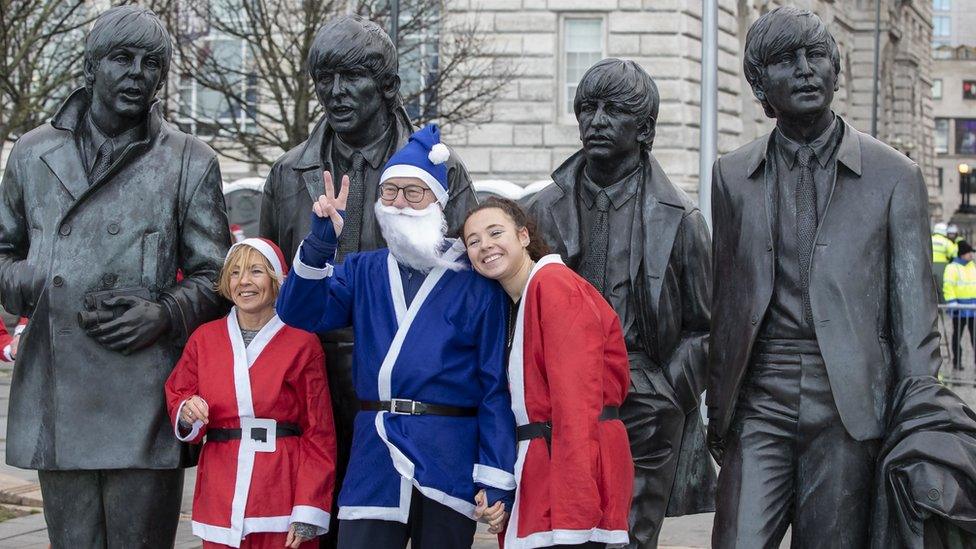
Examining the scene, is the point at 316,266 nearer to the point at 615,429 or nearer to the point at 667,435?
the point at 615,429

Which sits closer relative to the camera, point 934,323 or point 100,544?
point 934,323

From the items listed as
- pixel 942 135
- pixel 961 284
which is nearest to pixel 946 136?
pixel 942 135

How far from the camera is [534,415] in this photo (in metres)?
5.10

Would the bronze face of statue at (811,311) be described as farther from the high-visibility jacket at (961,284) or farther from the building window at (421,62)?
the building window at (421,62)

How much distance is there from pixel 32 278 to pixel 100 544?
98 centimetres

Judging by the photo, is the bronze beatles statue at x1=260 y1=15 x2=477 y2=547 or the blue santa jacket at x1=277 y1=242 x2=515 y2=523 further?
the bronze beatles statue at x1=260 y1=15 x2=477 y2=547

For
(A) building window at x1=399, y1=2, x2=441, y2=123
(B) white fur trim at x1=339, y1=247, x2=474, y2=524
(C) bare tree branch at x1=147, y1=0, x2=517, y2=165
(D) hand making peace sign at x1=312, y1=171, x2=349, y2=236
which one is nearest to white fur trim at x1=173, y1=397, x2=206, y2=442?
(B) white fur trim at x1=339, y1=247, x2=474, y2=524

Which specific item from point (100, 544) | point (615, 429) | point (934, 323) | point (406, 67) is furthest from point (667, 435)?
point (406, 67)

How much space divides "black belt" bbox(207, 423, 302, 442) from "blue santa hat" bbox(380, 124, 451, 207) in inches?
40.1

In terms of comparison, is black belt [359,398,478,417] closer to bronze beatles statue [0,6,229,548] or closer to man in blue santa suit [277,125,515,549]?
man in blue santa suit [277,125,515,549]

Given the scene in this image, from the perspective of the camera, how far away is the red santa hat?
5762 mm

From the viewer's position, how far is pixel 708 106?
49.0 feet

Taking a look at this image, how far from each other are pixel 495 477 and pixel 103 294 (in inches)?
60.8

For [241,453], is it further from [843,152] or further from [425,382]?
[843,152]
